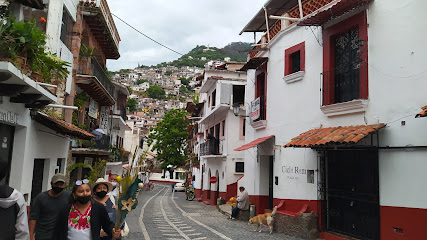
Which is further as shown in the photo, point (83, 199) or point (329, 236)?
point (329, 236)

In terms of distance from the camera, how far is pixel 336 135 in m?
9.04

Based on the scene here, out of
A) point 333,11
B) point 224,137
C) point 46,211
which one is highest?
point 333,11

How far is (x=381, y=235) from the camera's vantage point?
343 inches

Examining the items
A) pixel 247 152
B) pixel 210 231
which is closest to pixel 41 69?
pixel 210 231

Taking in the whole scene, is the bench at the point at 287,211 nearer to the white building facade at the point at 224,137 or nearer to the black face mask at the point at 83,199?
the black face mask at the point at 83,199

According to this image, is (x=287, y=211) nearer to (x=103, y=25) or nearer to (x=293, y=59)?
(x=293, y=59)

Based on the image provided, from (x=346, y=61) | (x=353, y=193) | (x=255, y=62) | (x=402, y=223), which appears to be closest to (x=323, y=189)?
(x=353, y=193)

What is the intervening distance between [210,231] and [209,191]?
15970mm

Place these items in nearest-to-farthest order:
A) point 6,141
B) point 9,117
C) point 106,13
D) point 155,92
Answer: point 9,117 → point 6,141 → point 106,13 → point 155,92

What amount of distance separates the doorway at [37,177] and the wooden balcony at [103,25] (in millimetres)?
7358

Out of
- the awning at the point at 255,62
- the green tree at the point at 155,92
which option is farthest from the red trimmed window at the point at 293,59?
the green tree at the point at 155,92

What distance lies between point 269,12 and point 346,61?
5.83m

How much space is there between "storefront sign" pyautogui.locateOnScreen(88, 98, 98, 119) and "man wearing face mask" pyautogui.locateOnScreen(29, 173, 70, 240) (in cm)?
1453

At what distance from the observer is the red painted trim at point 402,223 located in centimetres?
780
